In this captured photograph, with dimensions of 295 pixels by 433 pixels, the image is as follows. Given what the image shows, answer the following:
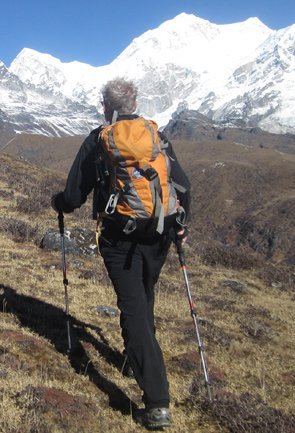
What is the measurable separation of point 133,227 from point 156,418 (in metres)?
1.68

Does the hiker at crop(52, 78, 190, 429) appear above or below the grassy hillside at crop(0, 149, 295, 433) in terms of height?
above

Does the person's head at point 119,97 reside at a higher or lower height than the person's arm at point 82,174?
higher

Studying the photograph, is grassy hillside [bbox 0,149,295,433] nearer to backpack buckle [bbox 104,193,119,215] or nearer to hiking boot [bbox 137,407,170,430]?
hiking boot [bbox 137,407,170,430]

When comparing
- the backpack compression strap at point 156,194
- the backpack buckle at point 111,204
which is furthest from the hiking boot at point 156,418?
the backpack buckle at point 111,204

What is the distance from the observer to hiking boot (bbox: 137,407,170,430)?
4.86 m

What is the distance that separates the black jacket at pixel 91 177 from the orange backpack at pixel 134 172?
24 centimetres

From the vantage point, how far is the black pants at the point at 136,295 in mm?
5055

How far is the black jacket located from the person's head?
0.10m

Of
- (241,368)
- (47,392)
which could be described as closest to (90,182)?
(47,392)

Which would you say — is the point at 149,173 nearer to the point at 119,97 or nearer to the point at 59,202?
the point at 119,97

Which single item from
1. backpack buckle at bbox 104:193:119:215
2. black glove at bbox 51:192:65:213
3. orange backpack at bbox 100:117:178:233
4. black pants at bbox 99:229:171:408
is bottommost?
black pants at bbox 99:229:171:408

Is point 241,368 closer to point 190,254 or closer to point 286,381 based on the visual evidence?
point 286,381

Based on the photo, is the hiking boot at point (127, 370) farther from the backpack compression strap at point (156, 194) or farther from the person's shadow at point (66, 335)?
the backpack compression strap at point (156, 194)

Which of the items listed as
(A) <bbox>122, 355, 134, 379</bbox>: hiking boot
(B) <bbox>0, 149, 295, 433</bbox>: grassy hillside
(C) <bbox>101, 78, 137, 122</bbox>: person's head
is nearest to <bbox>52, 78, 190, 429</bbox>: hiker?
(C) <bbox>101, 78, 137, 122</bbox>: person's head
